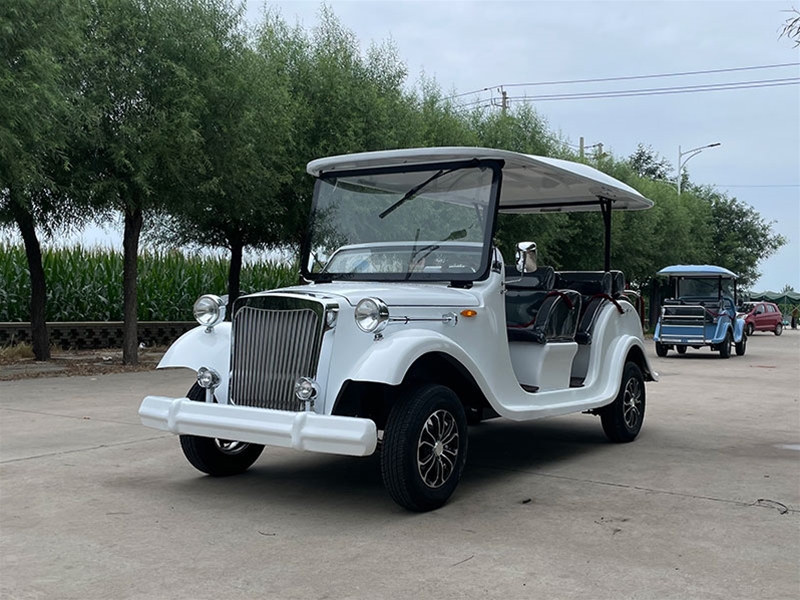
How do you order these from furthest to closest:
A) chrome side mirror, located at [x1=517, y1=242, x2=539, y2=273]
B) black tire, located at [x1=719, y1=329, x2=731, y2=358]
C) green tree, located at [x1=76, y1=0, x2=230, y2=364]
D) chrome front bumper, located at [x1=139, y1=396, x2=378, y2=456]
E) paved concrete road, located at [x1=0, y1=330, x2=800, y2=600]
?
black tire, located at [x1=719, y1=329, x2=731, y2=358], green tree, located at [x1=76, y1=0, x2=230, y2=364], chrome side mirror, located at [x1=517, y1=242, x2=539, y2=273], chrome front bumper, located at [x1=139, y1=396, x2=378, y2=456], paved concrete road, located at [x1=0, y1=330, x2=800, y2=600]

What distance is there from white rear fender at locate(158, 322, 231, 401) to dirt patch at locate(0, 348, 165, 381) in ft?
29.1

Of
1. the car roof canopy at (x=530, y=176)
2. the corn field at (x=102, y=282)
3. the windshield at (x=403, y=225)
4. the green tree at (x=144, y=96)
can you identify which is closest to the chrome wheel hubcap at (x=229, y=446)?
the windshield at (x=403, y=225)

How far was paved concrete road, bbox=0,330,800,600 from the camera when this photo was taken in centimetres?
454

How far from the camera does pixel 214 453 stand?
22.5 ft

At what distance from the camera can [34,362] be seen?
1717cm

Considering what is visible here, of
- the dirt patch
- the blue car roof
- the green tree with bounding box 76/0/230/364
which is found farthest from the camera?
the blue car roof

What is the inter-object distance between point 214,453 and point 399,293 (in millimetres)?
1949

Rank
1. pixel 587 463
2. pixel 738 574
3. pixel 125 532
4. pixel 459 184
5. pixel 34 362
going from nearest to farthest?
pixel 738 574, pixel 125 532, pixel 459 184, pixel 587 463, pixel 34 362

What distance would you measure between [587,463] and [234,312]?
11.2 ft

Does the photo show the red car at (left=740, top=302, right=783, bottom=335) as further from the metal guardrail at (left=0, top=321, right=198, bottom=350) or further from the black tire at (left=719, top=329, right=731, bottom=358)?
the metal guardrail at (left=0, top=321, right=198, bottom=350)

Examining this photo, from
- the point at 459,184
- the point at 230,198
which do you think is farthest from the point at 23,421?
the point at 230,198

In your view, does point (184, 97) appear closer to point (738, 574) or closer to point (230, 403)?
point (230, 403)

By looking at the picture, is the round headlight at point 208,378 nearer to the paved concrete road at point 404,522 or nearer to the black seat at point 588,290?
the paved concrete road at point 404,522

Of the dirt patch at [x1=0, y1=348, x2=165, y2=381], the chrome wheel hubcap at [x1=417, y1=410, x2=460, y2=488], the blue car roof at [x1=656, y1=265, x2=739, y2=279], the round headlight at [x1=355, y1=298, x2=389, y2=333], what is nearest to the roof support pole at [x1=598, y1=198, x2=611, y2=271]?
the chrome wheel hubcap at [x1=417, y1=410, x2=460, y2=488]
